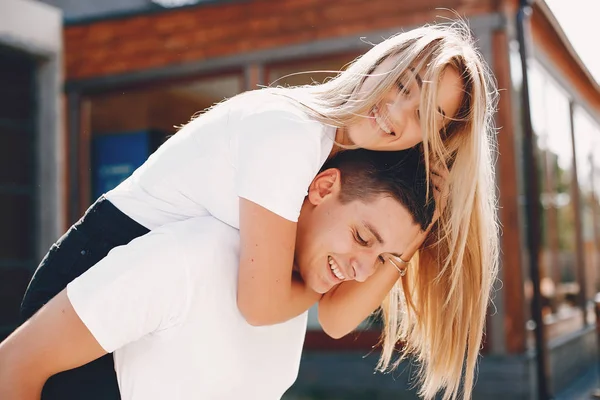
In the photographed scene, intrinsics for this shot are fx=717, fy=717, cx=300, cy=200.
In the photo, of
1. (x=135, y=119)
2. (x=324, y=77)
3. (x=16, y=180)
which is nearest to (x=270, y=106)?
(x=324, y=77)

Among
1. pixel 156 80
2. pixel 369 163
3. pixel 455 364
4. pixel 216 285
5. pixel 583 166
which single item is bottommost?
pixel 455 364

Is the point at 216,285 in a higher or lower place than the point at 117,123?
lower

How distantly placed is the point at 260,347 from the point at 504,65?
454 cm

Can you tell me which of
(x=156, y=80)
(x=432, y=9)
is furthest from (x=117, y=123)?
(x=432, y=9)

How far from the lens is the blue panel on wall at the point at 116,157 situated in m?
6.83

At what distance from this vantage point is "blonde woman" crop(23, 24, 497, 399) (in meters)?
1.63

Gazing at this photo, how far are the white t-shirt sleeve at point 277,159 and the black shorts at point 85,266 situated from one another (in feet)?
1.03

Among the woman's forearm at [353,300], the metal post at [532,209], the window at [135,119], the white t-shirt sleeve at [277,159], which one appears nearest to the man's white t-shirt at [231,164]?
the white t-shirt sleeve at [277,159]

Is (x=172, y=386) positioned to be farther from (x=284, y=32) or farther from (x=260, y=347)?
(x=284, y=32)

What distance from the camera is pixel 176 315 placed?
1.61 metres

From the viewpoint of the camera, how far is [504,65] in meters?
5.73

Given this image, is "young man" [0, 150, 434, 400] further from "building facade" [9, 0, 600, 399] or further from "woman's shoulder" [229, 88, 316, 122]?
"building facade" [9, 0, 600, 399]

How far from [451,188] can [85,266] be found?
923mm

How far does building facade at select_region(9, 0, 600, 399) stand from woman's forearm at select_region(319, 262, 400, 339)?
3478 millimetres
